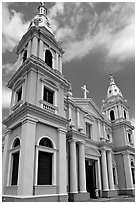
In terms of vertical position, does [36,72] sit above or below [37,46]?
below

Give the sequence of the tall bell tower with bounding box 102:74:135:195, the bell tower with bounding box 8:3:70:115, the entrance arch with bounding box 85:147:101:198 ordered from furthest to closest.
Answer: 1. the tall bell tower with bounding box 102:74:135:195
2. the entrance arch with bounding box 85:147:101:198
3. the bell tower with bounding box 8:3:70:115

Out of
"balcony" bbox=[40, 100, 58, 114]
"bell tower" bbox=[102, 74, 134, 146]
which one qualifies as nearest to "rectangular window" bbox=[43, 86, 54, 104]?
"balcony" bbox=[40, 100, 58, 114]

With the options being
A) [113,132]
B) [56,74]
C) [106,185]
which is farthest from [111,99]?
Answer: [56,74]

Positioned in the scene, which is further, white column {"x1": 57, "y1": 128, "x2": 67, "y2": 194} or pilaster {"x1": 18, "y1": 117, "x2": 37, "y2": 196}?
white column {"x1": 57, "y1": 128, "x2": 67, "y2": 194}

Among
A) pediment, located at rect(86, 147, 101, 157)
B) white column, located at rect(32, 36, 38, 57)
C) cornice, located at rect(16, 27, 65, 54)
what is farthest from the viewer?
pediment, located at rect(86, 147, 101, 157)

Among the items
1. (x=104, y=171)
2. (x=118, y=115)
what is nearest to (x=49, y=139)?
(x=104, y=171)

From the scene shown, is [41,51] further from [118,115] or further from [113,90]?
[113,90]

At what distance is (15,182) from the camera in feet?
36.0

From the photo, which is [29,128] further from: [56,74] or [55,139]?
[56,74]

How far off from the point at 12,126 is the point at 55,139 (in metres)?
2.98

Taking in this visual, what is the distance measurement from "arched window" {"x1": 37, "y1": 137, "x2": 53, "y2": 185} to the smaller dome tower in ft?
49.7

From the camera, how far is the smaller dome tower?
25.0 m

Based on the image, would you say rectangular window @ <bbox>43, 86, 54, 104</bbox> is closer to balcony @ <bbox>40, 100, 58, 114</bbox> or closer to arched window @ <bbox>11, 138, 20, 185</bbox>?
balcony @ <bbox>40, 100, 58, 114</bbox>

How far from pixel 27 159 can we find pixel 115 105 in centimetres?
1808
